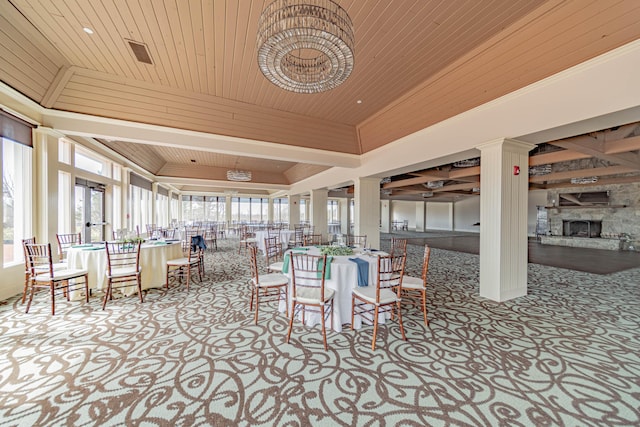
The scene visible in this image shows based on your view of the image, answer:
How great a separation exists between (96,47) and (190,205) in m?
15.5

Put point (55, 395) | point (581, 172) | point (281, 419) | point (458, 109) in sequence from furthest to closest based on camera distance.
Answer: point (581, 172), point (458, 109), point (55, 395), point (281, 419)

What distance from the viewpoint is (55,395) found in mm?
1946

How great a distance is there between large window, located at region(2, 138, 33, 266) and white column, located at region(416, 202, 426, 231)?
21103 millimetres

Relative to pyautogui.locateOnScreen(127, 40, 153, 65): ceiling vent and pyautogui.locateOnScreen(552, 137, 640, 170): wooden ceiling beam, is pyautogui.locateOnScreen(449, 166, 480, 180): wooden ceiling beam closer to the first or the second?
pyautogui.locateOnScreen(552, 137, 640, 170): wooden ceiling beam

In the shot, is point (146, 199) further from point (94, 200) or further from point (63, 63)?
point (63, 63)

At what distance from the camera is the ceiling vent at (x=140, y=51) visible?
136 inches

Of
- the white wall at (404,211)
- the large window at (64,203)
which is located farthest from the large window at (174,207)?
the white wall at (404,211)

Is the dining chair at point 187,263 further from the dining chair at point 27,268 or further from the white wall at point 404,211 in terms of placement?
the white wall at point 404,211

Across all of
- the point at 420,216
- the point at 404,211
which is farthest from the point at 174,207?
the point at 404,211

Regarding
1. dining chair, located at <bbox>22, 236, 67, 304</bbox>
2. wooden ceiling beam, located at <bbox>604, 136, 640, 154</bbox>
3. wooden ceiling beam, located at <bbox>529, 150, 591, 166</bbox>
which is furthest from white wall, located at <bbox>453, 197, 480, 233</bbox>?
dining chair, located at <bbox>22, 236, 67, 304</bbox>

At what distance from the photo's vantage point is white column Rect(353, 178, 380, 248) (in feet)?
24.9

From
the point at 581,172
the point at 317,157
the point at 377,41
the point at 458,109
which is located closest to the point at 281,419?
the point at 377,41

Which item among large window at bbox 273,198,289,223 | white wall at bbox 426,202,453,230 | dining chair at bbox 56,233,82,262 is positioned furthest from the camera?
white wall at bbox 426,202,453,230

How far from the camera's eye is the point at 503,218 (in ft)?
13.0
